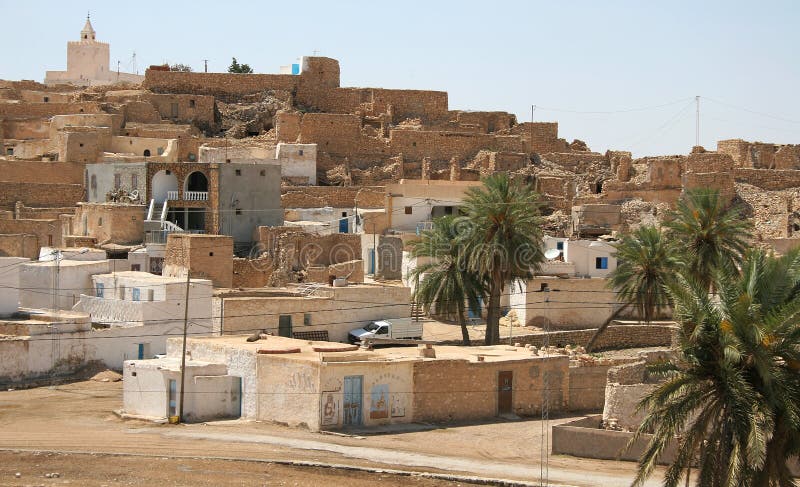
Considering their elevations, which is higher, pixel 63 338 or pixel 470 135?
pixel 470 135

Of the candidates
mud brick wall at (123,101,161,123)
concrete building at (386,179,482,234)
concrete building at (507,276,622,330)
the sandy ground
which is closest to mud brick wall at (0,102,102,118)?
mud brick wall at (123,101,161,123)

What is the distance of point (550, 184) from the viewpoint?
4916cm

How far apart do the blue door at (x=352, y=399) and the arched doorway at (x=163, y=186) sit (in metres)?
17.7

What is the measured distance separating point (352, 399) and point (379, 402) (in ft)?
1.87

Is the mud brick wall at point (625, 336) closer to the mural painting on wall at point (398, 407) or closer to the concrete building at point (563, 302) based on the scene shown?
the concrete building at point (563, 302)

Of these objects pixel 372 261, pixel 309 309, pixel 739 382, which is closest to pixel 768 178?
pixel 372 261

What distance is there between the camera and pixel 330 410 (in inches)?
953

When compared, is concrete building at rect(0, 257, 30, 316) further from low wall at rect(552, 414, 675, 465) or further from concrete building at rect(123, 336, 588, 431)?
low wall at rect(552, 414, 675, 465)

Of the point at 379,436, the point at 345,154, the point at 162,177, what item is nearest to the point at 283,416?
the point at 379,436

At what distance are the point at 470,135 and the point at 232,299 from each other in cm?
2638

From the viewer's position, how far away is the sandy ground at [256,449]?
21656 mm

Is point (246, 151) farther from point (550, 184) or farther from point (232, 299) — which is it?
point (232, 299)

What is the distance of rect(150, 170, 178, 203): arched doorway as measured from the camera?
40.9 meters

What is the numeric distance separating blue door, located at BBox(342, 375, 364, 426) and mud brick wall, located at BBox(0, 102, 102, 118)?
1251 inches
